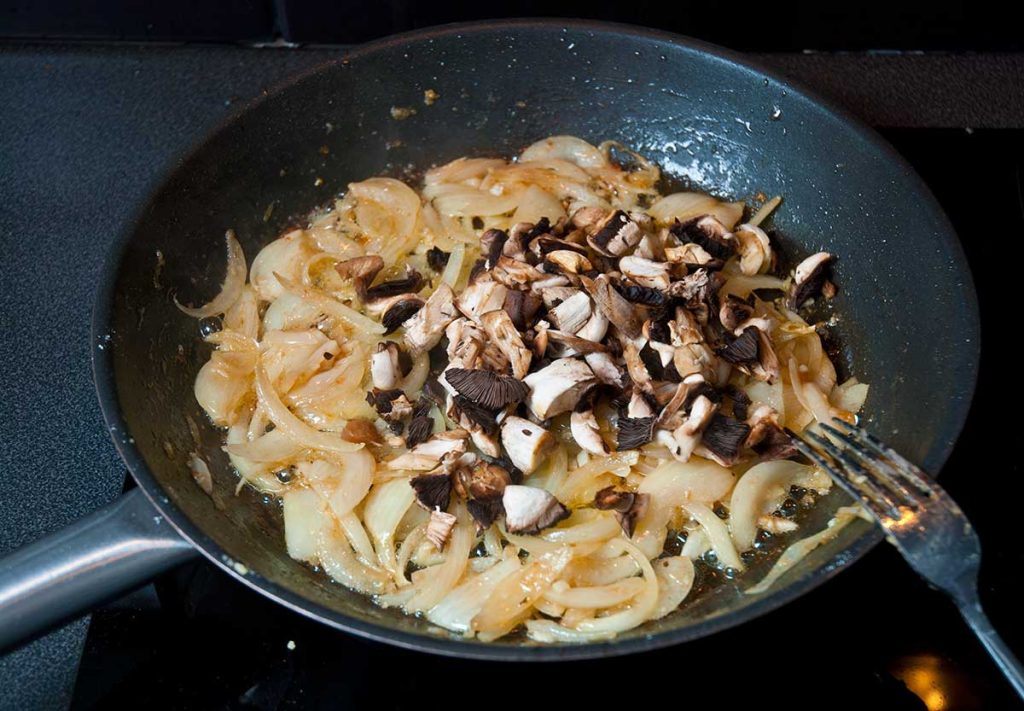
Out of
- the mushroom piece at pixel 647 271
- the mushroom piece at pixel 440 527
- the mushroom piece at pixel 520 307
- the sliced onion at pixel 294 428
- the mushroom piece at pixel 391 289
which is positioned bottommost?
the mushroom piece at pixel 440 527

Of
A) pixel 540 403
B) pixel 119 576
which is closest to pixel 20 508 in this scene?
pixel 119 576

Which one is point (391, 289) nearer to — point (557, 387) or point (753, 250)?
Result: point (557, 387)

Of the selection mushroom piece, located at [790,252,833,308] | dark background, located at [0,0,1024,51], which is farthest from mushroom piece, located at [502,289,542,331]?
Result: dark background, located at [0,0,1024,51]

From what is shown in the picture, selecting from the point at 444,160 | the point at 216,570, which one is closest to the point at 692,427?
the point at 216,570

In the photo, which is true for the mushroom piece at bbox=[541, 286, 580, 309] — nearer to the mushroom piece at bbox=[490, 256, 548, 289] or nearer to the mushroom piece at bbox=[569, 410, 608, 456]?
the mushroom piece at bbox=[490, 256, 548, 289]

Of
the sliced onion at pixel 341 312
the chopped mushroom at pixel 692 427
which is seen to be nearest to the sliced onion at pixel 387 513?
the sliced onion at pixel 341 312

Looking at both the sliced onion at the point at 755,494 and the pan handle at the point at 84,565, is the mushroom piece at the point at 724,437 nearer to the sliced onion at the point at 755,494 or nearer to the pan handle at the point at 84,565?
the sliced onion at the point at 755,494

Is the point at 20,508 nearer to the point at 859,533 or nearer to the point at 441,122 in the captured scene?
the point at 441,122
